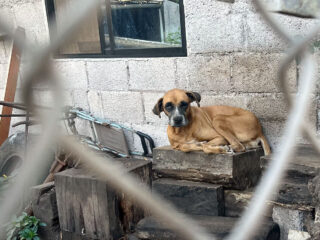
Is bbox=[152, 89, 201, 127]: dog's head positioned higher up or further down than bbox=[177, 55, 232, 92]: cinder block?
further down

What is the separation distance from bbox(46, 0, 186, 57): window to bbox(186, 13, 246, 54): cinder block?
128mm

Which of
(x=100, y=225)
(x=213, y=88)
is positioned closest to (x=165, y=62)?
(x=213, y=88)

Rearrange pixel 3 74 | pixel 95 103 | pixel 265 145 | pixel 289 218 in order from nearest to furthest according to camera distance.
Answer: pixel 289 218, pixel 265 145, pixel 95 103, pixel 3 74

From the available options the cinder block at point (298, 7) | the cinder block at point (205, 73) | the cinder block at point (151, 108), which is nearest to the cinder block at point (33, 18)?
the cinder block at point (151, 108)

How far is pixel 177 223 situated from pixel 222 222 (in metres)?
2.43

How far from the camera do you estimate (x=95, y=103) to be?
15.1 ft

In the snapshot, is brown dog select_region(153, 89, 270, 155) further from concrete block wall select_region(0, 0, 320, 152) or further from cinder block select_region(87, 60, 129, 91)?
cinder block select_region(87, 60, 129, 91)

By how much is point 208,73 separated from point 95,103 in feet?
4.56

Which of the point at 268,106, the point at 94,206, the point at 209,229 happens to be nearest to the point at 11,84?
the point at 94,206

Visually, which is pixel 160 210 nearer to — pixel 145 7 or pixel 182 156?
pixel 182 156

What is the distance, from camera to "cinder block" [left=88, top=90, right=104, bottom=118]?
180 inches

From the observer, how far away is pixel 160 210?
0.64 m

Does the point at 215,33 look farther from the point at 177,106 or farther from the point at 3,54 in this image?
the point at 3,54

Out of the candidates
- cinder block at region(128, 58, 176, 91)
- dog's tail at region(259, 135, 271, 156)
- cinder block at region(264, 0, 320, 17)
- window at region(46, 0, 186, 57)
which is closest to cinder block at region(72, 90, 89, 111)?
window at region(46, 0, 186, 57)
